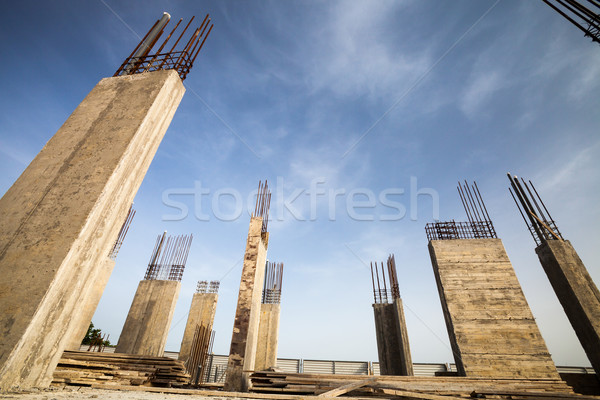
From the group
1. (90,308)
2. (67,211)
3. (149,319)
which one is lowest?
(149,319)

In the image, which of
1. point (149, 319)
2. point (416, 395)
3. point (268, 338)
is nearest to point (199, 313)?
point (149, 319)

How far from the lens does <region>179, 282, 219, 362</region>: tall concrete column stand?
11.9 m

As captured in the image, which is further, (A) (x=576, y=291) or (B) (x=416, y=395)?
(A) (x=576, y=291)

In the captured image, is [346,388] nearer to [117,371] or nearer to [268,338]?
[117,371]

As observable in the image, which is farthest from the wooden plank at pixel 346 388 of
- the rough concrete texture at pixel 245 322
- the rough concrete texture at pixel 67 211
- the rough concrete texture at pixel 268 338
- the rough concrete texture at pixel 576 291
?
the rough concrete texture at pixel 576 291

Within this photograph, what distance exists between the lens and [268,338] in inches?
455

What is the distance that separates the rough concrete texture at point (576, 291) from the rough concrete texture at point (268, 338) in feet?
36.0

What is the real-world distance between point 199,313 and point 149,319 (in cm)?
288

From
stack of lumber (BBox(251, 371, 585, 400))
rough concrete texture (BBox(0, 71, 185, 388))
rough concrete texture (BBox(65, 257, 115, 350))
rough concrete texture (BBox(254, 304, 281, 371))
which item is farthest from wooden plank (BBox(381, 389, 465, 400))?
rough concrete texture (BBox(65, 257, 115, 350))

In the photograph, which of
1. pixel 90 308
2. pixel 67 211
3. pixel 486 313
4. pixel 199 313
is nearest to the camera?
pixel 67 211

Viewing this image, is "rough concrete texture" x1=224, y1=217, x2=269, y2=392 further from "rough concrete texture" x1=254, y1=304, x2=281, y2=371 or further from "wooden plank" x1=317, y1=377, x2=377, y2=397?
"rough concrete texture" x1=254, y1=304, x2=281, y2=371

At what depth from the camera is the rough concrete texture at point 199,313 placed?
11967mm

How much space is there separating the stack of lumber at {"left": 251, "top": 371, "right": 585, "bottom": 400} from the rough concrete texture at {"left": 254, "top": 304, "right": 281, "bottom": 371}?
6.71 metres

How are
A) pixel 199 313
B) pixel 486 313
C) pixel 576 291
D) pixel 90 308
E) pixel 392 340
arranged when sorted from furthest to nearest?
pixel 199 313 → pixel 392 340 → pixel 90 308 → pixel 576 291 → pixel 486 313
